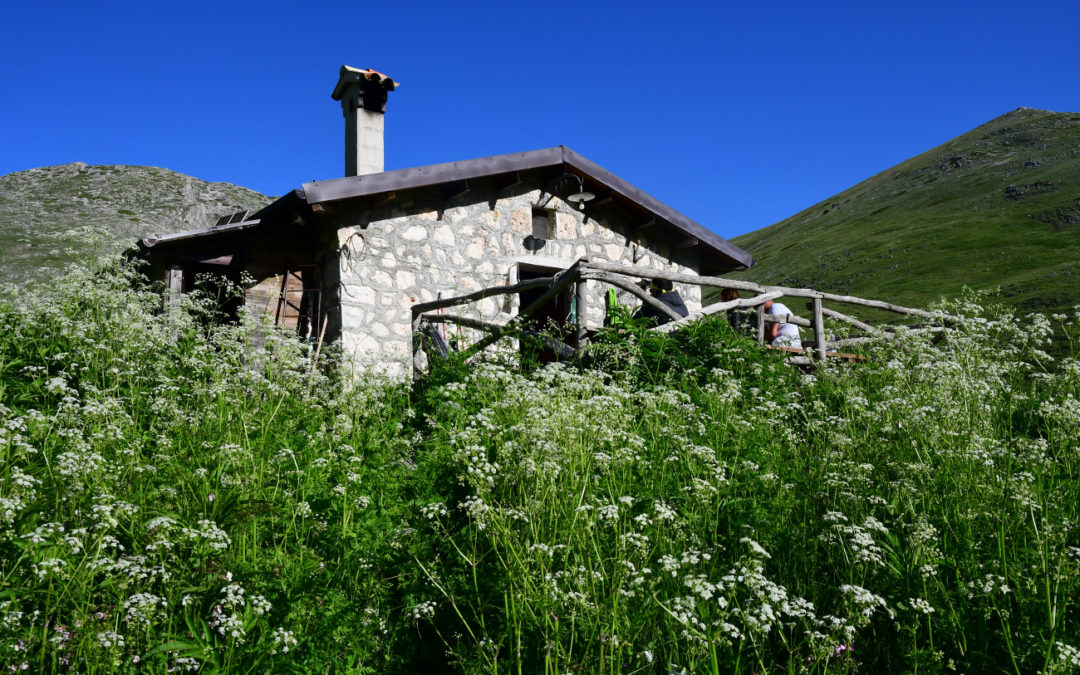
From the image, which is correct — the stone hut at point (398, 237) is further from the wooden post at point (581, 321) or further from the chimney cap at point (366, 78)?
the wooden post at point (581, 321)

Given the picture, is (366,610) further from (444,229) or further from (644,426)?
(444,229)

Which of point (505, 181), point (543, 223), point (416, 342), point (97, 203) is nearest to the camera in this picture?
point (416, 342)

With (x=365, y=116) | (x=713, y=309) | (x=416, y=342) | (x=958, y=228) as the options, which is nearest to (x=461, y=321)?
(x=416, y=342)

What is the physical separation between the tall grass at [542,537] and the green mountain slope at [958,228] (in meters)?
62.8

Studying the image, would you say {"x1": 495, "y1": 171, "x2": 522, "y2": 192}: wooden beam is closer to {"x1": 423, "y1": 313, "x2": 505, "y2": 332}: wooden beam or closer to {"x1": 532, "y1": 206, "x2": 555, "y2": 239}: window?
{"x1": 532, "y1": 206, "x2": 555, "y2": 239}: window

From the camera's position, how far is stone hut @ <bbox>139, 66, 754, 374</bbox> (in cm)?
1078

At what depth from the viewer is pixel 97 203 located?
46188 mm

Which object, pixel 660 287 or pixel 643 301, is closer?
pixel 643 301

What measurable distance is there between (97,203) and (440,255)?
147 feet

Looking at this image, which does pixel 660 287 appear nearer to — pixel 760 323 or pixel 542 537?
pixel 760 323

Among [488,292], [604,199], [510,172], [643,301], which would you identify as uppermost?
[510,172]

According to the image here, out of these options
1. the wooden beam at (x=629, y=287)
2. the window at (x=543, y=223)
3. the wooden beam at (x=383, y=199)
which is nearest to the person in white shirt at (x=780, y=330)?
the wooden beam at (x=629, y=287)

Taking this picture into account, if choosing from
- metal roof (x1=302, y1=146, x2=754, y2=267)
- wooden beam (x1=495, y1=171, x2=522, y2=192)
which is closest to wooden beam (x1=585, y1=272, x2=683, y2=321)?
metal roof (x1=302, y1=146, x2=754, y2=267)

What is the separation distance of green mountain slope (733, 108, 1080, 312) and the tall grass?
62849 mm
